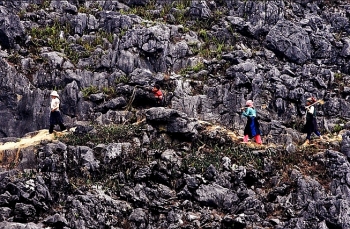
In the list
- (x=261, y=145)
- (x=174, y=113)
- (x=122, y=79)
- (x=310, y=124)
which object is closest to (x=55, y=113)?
(x=122, y=79)

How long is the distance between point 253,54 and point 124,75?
6095 mm

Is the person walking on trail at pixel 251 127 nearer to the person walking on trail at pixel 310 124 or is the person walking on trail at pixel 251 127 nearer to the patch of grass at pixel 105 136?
the person walking on trail at pixel 310 124

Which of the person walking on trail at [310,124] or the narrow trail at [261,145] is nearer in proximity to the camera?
the narrow trail at [261,145]

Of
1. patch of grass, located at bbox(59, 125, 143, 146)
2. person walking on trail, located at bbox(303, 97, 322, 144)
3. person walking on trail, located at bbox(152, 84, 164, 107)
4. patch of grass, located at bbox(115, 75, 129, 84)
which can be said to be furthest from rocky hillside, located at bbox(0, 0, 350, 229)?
person walking on trail, located at bbox(303, 97, 322, 144)

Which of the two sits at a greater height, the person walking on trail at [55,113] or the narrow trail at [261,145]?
the person walking on trail at [55,113]

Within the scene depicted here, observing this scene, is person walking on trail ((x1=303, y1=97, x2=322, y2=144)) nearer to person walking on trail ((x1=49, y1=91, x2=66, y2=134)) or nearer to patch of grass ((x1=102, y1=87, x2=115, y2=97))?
patch of grass ((x1=102, y1=87, x2=115, y2=97))

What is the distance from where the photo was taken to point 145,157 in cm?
2153

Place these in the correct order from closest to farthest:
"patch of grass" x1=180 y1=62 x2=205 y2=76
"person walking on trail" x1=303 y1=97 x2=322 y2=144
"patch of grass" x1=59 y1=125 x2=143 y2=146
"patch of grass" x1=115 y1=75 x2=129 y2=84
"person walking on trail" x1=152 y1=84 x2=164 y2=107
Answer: "patch of grass" x1=59 y1=125 x2=143 y2=146, "person walking on trail" x1=303 y1=97 x2=322 y2=144, "person walking on trail" x1=152 y1=84 x2=164 y2=107, "patch of grass" x1=115 y1=75 x2=129 y2=84, "patch of grass" x1=180 y1=62 x2=205 y2=76

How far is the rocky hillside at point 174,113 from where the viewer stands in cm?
1936

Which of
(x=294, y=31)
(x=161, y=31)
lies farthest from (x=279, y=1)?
(x=161, y=31)

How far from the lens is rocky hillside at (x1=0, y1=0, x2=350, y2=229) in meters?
19.4

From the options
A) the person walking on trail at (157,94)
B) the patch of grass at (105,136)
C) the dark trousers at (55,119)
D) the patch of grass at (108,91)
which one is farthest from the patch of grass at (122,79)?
the dark trousers at (55,119)

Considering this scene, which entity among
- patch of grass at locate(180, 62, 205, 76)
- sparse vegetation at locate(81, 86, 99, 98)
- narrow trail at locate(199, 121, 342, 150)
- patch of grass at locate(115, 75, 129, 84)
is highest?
patch of grass at locate(180, 62, 205, 76)

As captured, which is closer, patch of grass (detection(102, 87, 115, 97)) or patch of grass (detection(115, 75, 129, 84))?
patch of grass (detection(102, 87, 115, 97))
